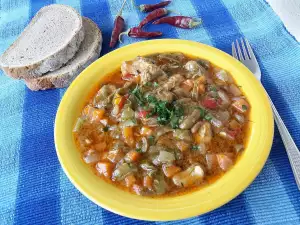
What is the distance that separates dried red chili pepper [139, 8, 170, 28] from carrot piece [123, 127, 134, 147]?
223 centimetres

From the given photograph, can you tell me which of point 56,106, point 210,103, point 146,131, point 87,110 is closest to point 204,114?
point 210,103

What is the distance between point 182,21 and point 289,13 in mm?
1443

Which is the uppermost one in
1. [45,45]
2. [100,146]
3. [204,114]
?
[204,114]

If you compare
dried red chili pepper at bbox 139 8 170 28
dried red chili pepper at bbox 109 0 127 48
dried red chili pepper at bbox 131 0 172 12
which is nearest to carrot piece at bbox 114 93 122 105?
dried red chili pepper at bbox 109 0 127 48

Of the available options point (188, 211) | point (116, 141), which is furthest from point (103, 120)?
point (188, 211)

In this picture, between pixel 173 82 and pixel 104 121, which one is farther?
pixel 173 82

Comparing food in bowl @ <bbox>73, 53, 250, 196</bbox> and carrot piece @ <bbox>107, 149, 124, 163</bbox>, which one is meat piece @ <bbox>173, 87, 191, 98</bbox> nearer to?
food in bowl @ <bbox>73, 53, 250, 196</bbox>

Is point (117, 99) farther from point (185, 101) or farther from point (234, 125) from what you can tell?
point (234, 125)

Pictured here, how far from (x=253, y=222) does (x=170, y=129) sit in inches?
39.7

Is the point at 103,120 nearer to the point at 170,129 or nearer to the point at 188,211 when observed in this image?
the point at 170,129

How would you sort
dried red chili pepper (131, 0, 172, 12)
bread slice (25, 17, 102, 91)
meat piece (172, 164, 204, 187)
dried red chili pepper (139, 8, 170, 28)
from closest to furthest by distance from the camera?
meat piece (172, 164, 204, 187)
bread slice (25, 17, 102, 91)
dried red chili pepper (139, 8, 170, 28)
dried red chili pepper (131, 0, 172, 12)

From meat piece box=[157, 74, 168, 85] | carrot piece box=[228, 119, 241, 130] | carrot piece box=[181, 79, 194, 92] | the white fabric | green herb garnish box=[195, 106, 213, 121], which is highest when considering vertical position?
the white fabric

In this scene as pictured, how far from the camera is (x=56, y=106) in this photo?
3.75 metres

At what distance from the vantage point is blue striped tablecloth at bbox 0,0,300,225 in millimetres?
2697
